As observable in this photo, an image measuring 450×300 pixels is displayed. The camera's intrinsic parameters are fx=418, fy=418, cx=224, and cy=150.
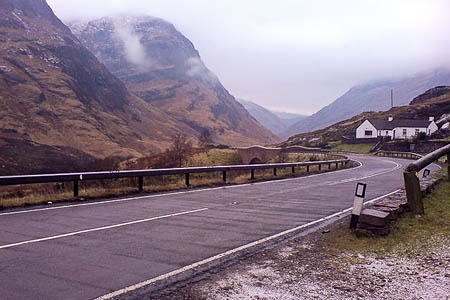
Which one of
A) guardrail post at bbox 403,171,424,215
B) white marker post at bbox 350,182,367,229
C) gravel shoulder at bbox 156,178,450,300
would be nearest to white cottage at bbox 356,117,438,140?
guardrail post at bbox 403,171,424,215

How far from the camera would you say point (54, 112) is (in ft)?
485

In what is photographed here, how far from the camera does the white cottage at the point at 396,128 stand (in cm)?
9088

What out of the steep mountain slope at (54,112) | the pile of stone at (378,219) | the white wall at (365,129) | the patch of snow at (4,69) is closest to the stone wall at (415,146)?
the white wall at (365,129)

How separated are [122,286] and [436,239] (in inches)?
199

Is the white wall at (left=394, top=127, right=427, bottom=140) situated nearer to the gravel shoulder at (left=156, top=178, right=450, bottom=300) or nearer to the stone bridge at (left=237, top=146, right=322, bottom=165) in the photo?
the stone bridge at (left=237, top=146, right=322, bottom=165)

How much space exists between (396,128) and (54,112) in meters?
113

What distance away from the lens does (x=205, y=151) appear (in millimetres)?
63594

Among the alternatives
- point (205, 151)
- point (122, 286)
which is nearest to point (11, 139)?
point (205, 151)

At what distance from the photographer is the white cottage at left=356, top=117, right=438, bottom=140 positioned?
90875 mm

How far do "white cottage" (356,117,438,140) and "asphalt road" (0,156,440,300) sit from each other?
85.4 meters

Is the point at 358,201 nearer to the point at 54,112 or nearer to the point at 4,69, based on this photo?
the point at 54,112

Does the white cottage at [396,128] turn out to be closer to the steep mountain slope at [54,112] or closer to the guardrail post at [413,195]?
the steep mountain slope at [54,112]

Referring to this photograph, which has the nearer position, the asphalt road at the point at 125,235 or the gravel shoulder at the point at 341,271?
the gravel shoulder at the point at 341,271

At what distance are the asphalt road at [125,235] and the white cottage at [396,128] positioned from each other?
85.4m
